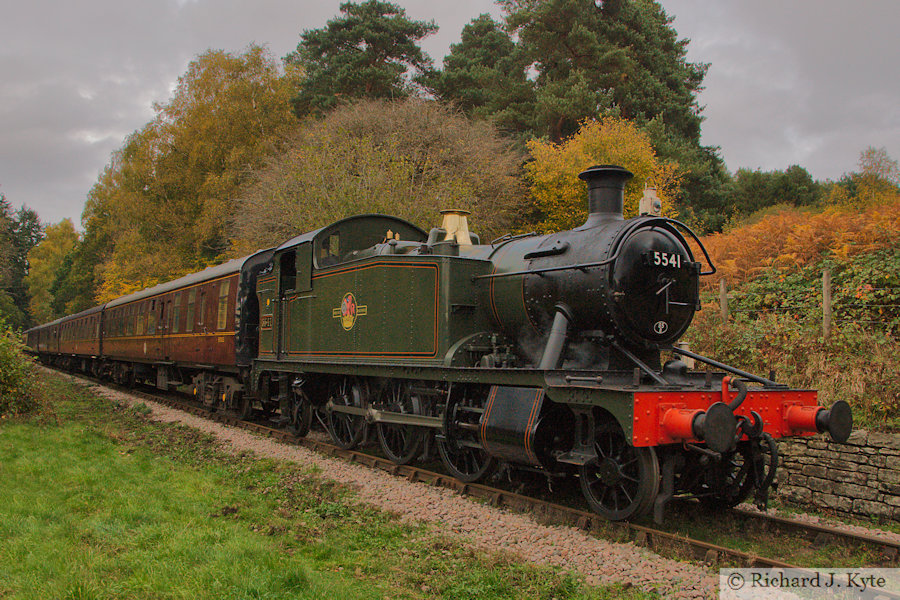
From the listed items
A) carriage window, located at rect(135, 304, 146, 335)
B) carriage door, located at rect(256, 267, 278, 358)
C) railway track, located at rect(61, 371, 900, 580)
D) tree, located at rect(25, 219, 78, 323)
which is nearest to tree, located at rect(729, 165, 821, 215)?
carriage window, located at rect(135, 304, 146, 335)

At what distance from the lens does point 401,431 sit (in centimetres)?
843

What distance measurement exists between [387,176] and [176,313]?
6582mm

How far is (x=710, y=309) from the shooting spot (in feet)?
39.6

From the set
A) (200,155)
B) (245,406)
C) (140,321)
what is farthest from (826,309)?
(200,155)

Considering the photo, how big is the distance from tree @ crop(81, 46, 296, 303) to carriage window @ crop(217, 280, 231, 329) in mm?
17085

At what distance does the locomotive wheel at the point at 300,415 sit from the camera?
10.4 m

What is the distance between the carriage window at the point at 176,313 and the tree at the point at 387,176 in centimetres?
370

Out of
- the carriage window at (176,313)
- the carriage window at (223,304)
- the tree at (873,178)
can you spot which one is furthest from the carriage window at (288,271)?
the tree at (873,178)

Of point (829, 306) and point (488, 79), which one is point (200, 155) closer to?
point (488, 79)

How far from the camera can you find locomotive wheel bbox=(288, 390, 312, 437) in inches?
408

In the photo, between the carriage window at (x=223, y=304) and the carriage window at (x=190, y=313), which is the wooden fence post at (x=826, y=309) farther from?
the carriage window at (x=190, y=313)

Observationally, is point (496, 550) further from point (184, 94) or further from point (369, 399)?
point (184, 94)

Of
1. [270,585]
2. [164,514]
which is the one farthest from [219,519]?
[270,585]

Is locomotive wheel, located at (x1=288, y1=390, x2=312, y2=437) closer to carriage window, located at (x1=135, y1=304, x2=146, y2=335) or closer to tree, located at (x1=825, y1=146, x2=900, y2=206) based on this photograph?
carriage window, located at (x1=135, y1=304, x2=146, y2=335)
